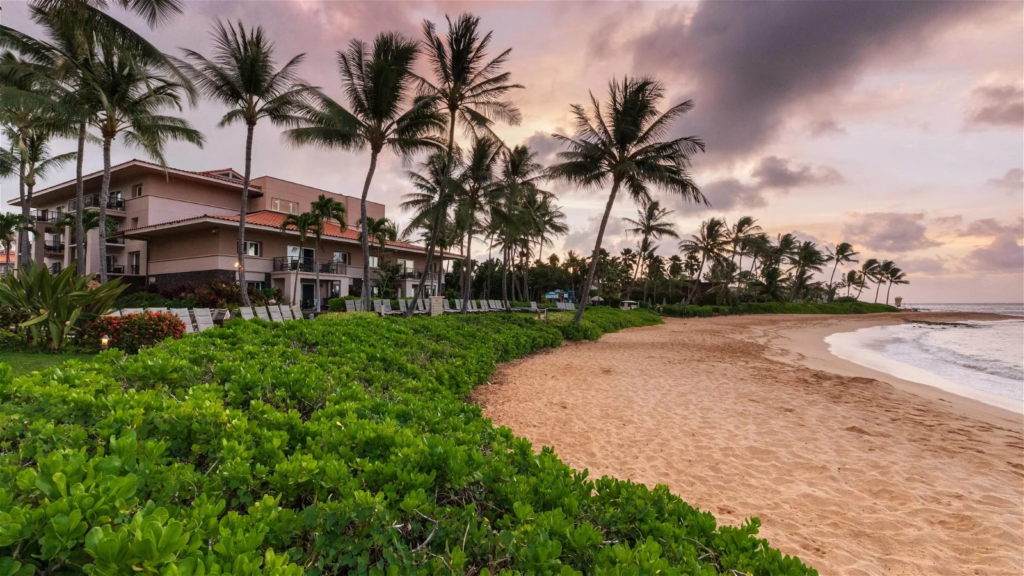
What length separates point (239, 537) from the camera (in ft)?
4.49

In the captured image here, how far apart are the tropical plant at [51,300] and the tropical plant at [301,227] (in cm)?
1516

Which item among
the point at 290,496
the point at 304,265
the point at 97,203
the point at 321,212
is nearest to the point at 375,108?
the point at 321,212

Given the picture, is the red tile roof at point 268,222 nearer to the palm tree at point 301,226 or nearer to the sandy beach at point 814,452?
the palm tree at point 301,226

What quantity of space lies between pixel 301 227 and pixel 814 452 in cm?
2415

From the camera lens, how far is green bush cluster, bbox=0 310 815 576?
1.24 m

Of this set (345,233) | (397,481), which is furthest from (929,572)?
(345,233)

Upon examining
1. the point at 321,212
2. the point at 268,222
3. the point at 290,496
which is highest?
the point at 321,212

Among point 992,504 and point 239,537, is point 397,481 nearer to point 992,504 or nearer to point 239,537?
point 239,537

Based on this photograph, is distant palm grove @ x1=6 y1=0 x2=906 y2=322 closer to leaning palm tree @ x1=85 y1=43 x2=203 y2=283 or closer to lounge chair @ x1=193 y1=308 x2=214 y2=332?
leaning palm tree @ x1=85 y1=43 x2=203 y2=283

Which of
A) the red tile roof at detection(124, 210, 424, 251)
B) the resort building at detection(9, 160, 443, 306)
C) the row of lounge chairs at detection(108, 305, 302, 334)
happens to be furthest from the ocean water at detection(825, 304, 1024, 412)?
the red tile roof at detection(124, 210, 424, 251)

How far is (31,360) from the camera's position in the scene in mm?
7301

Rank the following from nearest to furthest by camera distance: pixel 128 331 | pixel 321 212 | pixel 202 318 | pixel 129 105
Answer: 1. pixel 128 331
2. pixel 202 318
3. pixel 129 105
4. pixel 321 212

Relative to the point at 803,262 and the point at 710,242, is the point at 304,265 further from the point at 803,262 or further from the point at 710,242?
the point at 803,262

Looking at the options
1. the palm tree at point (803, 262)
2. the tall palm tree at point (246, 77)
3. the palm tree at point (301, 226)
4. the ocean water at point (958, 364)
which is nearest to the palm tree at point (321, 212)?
the palm tree at point (301, 226)
